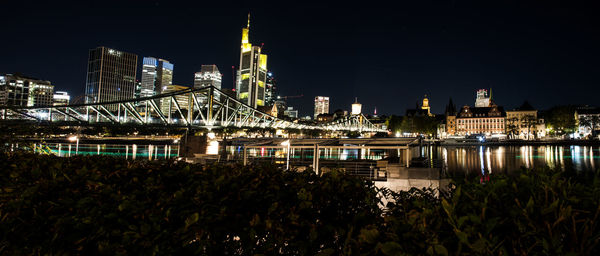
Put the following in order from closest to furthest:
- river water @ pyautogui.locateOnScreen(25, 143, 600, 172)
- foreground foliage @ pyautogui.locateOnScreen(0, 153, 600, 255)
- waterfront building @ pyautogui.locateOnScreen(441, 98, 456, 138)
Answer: foreground foliage @ pyautogui.locateOnScreen(0, 153, 600, 255) < river water @ pyautogui.locateOnScreen(25, 143, 600, 172) < waterfront building @ pyautogui.locateOnScreen(441, 98, 456, 138)

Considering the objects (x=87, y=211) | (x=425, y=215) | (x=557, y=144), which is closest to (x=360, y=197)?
(x=425, y=215)

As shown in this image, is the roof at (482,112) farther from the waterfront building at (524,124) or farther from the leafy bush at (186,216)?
the leafy bush at (186,216)

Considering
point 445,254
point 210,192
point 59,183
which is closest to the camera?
point 445,254

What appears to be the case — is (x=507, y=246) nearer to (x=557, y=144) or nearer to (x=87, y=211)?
(x=87, y=211)

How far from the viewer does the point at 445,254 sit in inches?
54.6

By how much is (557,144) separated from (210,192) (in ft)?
367

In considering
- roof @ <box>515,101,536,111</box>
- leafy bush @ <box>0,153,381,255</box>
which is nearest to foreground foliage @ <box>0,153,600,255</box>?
leafy bush @ <box>0,153,381,255</box>

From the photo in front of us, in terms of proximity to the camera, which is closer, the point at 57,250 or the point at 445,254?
the point at 445,254

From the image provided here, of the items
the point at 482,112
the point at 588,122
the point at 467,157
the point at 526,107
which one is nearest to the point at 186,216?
the point at 467,157

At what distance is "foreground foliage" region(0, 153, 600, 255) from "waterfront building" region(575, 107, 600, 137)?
135 m

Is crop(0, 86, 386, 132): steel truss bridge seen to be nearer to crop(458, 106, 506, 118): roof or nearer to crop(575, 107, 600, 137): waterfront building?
crop(458, 106, 506, 118): roof

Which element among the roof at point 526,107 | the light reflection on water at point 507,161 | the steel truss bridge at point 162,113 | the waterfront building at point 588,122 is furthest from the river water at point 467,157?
the roof at point 526,107

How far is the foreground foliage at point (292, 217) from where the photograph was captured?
4.88 feet

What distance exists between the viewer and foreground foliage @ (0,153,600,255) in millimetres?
1486
